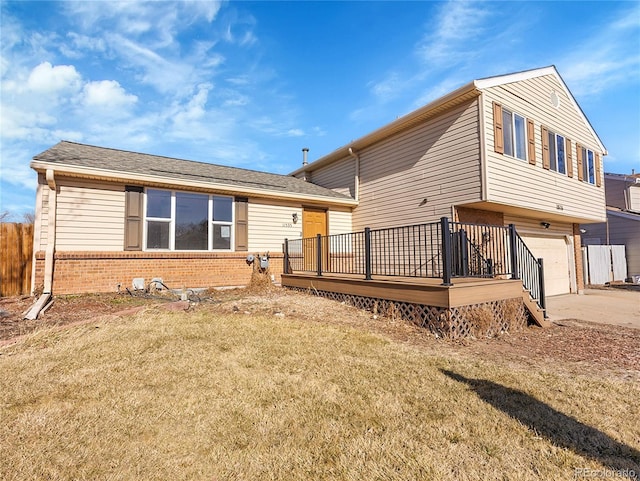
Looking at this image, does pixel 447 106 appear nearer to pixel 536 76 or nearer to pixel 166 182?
pixel 536 76

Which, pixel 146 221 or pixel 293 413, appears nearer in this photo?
pixel 293 413

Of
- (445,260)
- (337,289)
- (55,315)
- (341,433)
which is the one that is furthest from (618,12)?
(55,315)

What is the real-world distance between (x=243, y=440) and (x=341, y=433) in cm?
71

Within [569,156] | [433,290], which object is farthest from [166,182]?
[569,156]

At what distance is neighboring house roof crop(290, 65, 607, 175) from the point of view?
26.4ft

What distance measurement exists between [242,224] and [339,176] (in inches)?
202

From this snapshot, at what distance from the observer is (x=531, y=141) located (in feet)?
30.8

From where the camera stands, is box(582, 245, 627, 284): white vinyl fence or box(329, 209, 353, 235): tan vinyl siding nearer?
box(329, 209, 353, 235): tan vinyl siding

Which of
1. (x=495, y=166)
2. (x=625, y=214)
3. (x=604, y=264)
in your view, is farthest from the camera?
(x=625, y=214)

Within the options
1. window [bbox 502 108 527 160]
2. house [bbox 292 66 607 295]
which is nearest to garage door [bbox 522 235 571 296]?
house [bbox 292 66 607 295]

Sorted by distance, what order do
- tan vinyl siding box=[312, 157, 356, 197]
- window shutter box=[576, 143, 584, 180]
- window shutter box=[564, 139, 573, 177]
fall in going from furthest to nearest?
1. tan vinyl siding box=[312, 157, 356, 197]
2. window shutter box=[576, 143, 584, 180]
3. window shutter box=[564, 139, 573, 177]

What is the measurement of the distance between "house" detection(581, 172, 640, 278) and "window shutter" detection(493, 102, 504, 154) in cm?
1259

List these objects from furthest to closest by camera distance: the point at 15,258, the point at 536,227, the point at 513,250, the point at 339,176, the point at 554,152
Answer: the point at 339,176 → the point at 536,227 → the point at 554,152 → the point at 15,258 → the point at 513,250

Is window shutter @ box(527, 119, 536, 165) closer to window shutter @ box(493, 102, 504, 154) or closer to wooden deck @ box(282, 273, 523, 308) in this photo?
window shutter @ box(493, 102, 504, 154)
